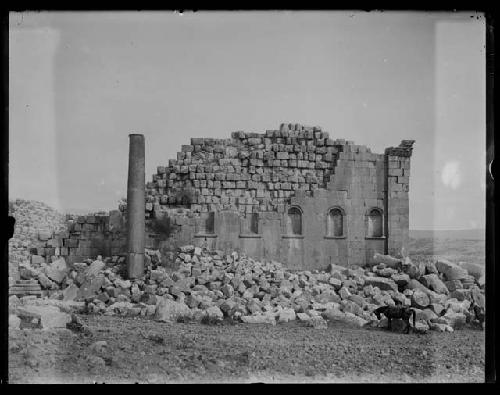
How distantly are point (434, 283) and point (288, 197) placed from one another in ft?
13.7

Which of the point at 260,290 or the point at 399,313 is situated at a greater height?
the point at 260,290

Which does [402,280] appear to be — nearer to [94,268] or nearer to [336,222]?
[336,222]

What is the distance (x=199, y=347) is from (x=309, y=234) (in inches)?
210

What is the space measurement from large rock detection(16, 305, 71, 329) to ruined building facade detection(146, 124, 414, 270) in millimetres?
3228

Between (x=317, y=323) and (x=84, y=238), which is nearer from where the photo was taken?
(x=317, y=323)

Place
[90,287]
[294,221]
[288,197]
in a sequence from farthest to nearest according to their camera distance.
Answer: [288,197], [294,221], [90,287]

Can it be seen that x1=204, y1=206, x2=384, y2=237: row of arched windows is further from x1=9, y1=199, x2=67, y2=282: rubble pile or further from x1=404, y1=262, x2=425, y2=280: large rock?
x1=9, y1=199, x2=67, y2=282: rubble pile

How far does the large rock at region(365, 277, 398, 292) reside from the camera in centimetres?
1277

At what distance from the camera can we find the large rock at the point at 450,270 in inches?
524

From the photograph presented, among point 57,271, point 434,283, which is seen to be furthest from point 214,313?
point 434,283

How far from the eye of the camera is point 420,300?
485 inches

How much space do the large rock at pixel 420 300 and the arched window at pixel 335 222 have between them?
255 cm

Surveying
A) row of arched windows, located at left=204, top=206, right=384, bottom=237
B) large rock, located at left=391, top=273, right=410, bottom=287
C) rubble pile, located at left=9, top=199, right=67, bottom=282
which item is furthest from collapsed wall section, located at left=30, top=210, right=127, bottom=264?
large rock, located at left=391, top=273, right=410, bottom=287

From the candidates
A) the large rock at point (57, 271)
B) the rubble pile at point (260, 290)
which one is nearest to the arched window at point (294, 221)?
the rubble pile at point (260, 290)
